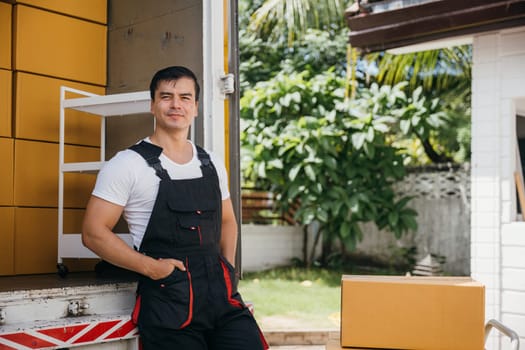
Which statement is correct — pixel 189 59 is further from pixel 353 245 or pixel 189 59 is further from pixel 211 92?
pixel 353 245

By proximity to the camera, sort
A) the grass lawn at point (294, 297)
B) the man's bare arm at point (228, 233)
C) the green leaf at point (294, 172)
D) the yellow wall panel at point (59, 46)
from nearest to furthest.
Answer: the man's bare arm at point (228, 233) → the yellow wall panel at point (59, 46) → the grass lawn at point (294, 297) → the green leaf at point (294, 172)

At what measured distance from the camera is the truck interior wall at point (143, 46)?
3.16 metres

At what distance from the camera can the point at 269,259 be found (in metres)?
9.36

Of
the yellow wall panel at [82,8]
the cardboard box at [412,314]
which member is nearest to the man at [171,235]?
the cardboard box at [412,314]

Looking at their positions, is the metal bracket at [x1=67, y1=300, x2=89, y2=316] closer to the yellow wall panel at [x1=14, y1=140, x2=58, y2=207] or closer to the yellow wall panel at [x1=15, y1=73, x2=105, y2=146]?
the yellow wall panel at [x1=14, y1=140, x2=58, y2=207]

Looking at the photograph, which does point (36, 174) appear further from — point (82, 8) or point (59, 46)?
point (82, 8)

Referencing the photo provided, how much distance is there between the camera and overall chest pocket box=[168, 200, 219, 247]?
94.6 inches

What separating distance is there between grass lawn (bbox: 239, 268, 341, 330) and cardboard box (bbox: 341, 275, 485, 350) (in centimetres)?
317

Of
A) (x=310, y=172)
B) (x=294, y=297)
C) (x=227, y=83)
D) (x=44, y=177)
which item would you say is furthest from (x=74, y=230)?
(x=310, y=172)

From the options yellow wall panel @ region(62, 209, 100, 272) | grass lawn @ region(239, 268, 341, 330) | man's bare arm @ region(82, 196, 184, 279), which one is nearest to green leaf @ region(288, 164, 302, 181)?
grass lawn @ region(239, 268, 341, 330)

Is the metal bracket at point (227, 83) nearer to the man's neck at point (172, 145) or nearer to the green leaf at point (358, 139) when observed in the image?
the man's neck at point (172, 145)

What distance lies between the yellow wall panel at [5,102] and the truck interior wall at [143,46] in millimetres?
516

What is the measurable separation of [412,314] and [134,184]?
1084mm

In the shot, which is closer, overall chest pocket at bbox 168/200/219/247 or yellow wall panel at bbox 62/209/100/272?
overall chest pocket at bbox 168/200/219/247
